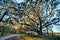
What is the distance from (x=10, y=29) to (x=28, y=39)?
11.9 feet

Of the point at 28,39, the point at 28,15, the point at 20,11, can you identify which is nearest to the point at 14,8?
the point at 20,11

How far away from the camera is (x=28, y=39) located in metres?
8.81

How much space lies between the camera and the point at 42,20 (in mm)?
12508

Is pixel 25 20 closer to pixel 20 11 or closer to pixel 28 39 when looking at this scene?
pixel 20 11

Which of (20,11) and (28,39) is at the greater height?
(20,11)

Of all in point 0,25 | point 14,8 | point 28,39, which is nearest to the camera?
point 28,39

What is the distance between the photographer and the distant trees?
40.0 feet

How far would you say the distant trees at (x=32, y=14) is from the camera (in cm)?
1220

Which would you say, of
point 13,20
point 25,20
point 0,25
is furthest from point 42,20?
point 0,25

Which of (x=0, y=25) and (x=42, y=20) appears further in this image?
(x=42, y=20)

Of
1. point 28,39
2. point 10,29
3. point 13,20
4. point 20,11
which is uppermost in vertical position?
point 20,11

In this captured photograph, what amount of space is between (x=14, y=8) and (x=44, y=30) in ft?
10.9

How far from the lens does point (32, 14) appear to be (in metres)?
12.5

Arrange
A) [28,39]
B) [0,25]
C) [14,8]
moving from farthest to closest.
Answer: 1. [14,8]
2. [0,25]
3. [28,39]
